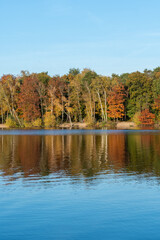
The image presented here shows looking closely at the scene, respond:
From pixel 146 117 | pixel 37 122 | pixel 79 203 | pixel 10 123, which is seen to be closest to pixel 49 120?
pixel 37 122

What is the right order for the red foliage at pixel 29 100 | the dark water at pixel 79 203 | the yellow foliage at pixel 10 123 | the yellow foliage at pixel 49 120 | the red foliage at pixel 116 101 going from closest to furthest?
the dark water at pixel 79 203, the red foliage at pixel 116 101, the yellow foliage at pixel 49 120, the yellow foliage at pixel 10 123, the red foliage at pixel 29 100

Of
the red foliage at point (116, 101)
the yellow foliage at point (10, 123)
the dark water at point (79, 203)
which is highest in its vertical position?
the red foliage at point (116, 101)

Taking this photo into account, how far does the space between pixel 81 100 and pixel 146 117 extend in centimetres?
2028

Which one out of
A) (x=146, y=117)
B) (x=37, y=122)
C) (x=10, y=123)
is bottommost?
(x=10, y=123)

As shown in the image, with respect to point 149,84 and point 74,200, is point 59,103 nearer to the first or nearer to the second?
point 149,84

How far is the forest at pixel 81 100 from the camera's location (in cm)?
8819

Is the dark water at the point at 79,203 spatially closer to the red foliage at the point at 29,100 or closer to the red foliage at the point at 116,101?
the red foliage at the point at 116,101

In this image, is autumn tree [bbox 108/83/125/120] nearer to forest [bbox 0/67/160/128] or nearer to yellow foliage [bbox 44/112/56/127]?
forest [bbox 0/67/160/128]


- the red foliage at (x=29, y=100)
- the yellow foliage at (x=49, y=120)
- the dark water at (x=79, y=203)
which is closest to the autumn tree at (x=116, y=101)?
the yellow foliage at (x=49, y=120)

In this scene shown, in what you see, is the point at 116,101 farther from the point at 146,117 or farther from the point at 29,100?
the point at 29,100

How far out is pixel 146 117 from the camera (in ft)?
280

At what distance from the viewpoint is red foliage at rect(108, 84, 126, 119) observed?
8781cm

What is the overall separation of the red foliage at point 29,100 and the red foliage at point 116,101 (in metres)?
21.2

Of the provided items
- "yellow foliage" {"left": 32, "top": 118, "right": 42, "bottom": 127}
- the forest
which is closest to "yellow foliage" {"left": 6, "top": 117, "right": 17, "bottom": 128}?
the forest
